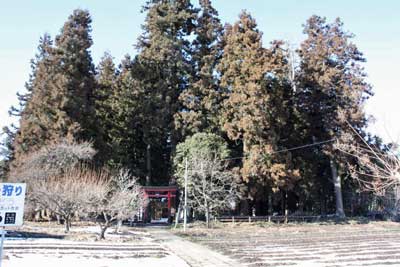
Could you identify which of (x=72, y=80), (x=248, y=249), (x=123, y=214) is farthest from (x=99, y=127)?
(x=248, y=249)

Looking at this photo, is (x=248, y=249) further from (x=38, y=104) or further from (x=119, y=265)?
(x=38, y=104)

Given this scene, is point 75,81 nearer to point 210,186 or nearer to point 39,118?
point 39,118

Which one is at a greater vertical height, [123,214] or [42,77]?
[42,77]

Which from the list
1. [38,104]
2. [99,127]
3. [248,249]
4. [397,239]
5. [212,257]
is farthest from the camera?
[99,127]

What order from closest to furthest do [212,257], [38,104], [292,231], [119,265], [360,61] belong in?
[119,265] → [212,257] → [292,231] → [38,104] → [360,61]

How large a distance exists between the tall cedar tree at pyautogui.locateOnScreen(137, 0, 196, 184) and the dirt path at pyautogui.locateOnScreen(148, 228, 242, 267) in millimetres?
12961

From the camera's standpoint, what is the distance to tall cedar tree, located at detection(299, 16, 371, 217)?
2839cm

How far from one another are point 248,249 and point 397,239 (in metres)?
7.26

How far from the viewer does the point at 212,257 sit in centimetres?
1255

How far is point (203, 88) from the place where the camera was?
2797cm

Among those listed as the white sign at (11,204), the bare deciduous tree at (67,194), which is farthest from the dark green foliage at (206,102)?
the white sign at (11,204)

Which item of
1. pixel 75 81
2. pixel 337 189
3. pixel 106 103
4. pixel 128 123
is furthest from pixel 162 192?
pixel 337 189

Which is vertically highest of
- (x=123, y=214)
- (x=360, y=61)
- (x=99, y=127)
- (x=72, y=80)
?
(x=360, y=61)

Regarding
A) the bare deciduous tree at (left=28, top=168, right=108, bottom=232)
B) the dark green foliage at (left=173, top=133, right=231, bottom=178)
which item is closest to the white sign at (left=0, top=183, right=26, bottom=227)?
the bare deciduous tree at (left=28, top=168, right=108, bottom=232)
